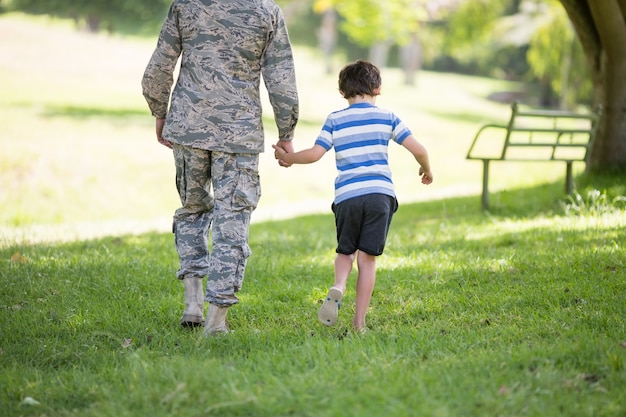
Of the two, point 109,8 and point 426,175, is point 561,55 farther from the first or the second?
point 426,175

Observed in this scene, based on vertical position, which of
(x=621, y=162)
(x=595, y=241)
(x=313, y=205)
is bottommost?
(x=313, y=205)

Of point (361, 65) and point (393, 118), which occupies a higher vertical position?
point (361, 65)

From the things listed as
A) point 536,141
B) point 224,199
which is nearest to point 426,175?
point 224,199

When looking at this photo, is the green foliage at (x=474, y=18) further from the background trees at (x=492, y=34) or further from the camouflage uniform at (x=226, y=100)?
the camouflage uniform at (x=226, y=100)

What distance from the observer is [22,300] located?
5359 millimetres

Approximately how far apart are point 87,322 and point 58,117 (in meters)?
17.4

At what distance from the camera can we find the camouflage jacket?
4.54 metres

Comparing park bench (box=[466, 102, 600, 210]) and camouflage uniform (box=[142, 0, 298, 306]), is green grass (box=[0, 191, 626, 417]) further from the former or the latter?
park bench (box=[466, 102, 600, 210])

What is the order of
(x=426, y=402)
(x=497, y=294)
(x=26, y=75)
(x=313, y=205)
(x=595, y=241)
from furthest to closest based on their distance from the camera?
(x=26, y=75) < (x=313, y=205) < (x=595, y=241) < (x=497, y=294) < (x=426, y=402)

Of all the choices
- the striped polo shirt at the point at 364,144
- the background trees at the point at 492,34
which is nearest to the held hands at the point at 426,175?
the striped polo shirt at the point at 364,144

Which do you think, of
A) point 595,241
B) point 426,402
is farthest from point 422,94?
point 426,402

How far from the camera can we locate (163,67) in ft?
15.6

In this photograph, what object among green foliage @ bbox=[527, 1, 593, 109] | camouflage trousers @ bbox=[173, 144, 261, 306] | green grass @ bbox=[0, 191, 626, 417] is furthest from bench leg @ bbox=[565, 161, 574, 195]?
green foliage @ bbox=[527, 1, 593, 109]

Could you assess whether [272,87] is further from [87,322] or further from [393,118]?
[87,322]
